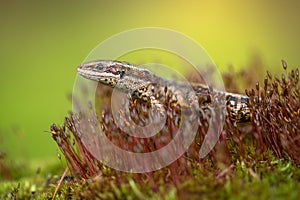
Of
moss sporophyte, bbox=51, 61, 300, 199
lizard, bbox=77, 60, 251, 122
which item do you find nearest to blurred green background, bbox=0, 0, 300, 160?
lizard, bbox=77, 60, 251, 122

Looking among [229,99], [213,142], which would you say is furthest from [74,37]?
[213,142]

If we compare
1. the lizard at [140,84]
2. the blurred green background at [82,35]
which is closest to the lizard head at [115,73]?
the lizard at [140,84]

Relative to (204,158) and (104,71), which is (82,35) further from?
(204,158)

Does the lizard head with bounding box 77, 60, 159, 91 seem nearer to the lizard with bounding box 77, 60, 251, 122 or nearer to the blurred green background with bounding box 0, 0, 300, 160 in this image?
the lizard with bounding box 77, 60, 251, 122

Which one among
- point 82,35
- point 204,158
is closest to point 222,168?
point 204,158

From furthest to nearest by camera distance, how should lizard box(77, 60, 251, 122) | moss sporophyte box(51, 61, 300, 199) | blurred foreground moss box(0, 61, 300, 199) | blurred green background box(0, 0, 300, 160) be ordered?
1. blurred green background box(0, 0, 300, 160)
2. lizard box(77, 60, 251, 122)
3. moss sporophyte box(51, 61, 300, 199)
4. blurred foreground moss box(0, 61, 300, 199)

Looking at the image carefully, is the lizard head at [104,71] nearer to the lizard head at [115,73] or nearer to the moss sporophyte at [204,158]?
the lizard head at [115,73]
